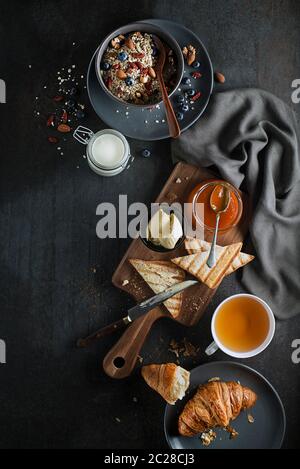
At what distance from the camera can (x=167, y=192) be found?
2.17m

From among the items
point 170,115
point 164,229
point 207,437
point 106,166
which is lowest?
point 207,437

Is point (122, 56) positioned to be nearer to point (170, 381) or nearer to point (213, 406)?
point (170, 381)

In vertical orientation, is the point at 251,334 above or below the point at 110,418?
above

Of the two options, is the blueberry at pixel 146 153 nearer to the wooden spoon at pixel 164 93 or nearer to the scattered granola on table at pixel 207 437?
the wooden spoon at pixel 164 93

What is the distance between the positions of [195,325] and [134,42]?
1027 millimetres

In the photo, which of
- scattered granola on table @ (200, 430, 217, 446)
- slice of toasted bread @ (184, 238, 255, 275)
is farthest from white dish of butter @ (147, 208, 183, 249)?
scattered granola on table @ (200, 430, 217, 446)

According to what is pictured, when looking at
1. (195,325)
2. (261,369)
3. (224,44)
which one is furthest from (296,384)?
(224,44)

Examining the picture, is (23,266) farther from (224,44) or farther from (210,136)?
(224,44)

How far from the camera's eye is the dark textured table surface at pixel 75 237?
2184 millimetres

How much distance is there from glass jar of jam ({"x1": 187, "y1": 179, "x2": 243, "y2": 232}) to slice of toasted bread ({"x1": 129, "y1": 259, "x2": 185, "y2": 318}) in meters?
0.20

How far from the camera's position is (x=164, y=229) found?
2.10 meters

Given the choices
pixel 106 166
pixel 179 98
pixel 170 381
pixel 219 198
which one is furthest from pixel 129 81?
pixel 170 381

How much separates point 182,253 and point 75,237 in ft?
1.32

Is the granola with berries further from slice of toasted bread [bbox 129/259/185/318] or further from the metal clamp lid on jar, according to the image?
slice of toasted bread [bbox 129/259/185/318]
